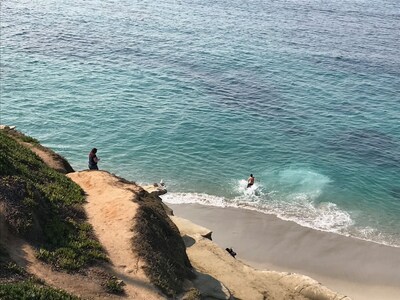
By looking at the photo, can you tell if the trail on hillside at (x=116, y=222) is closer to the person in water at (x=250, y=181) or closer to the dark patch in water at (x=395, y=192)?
the person in water at (x=250, y=181)

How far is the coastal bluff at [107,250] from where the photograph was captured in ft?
56.4

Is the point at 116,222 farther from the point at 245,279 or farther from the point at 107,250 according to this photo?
the point at 245,279

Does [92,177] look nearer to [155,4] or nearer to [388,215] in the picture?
[388,215]

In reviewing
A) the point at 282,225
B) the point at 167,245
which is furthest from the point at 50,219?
the point at 282,225

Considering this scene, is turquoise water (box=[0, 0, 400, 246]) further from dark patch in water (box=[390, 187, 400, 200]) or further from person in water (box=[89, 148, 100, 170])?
person in water (box=[89, 148, 100, 170])

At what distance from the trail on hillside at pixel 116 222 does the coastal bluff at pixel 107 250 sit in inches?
1.5

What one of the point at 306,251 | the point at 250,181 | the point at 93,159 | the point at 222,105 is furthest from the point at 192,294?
the point at 222,105

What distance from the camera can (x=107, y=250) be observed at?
19.9m

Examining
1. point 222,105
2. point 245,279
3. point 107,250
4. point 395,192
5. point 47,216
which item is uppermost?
point 222,105

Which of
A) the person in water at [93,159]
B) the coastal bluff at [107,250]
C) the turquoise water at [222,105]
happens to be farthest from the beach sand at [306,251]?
the person in water at [93,159]

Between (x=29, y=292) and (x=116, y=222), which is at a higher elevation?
(x=116, y=222)

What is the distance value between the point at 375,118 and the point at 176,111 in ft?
76.0

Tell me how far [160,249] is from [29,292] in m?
7.23

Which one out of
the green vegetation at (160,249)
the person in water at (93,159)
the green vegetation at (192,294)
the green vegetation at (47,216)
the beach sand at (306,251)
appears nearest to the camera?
the green vegetation at (47,216)
